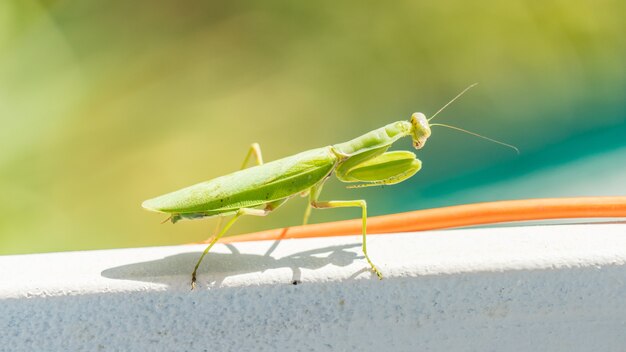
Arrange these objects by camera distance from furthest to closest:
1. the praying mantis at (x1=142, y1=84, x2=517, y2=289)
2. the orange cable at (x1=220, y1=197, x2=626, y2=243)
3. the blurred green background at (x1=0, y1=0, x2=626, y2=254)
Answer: the blurred green background at (x1=0, y1=0, x2=626, y2=254), the orange cable at (x1=220, y1=197, x2=626, y2=243), the praying mantis at (x1=142, y1=84, x2=517, y2=289)

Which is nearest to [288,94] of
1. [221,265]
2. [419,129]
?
[419,129]

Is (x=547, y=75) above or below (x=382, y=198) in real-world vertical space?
above

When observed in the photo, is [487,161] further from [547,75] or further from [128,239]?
[128,239]

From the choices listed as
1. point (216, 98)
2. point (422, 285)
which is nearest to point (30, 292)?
point (422, 285)

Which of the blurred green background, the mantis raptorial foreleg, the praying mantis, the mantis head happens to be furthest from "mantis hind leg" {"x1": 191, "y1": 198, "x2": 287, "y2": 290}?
the blurred green background

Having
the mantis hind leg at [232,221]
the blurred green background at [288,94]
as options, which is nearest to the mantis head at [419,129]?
the mantis hind leg at [232,221]

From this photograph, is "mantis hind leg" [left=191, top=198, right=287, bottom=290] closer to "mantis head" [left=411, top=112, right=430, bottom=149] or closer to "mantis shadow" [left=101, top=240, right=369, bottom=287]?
"mantis shadow" [left=101, top=240, right=369, bottom=287]

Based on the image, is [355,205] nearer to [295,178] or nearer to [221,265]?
[295,178]
